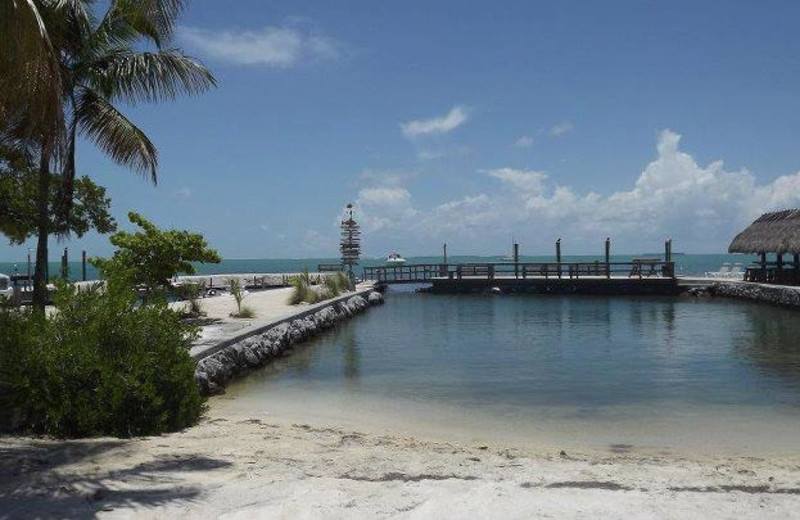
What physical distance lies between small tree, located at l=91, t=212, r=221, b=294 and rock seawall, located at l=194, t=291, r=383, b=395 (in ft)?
9.12

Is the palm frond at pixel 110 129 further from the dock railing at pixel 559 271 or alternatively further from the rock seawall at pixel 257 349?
the dock railing at pixel 559 271

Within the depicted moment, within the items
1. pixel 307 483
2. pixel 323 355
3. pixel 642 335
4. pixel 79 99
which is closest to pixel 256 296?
pixel 323 355

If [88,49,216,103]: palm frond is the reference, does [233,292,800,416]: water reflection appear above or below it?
below

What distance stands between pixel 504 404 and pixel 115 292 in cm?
621

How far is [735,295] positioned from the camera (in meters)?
34.8

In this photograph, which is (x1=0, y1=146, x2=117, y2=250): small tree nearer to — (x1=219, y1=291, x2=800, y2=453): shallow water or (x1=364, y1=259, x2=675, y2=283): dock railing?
(x1=219, y1=291, x2=800, y2=453): shallow water

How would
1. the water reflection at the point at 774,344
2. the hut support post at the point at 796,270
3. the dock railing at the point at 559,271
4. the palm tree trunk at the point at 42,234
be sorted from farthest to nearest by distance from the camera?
the dock railing at the point at 559,271 → the hut support post at the point at 796,270 → the water reflection at the point at 774,344 → the palm tree trunk at the point at 42,234

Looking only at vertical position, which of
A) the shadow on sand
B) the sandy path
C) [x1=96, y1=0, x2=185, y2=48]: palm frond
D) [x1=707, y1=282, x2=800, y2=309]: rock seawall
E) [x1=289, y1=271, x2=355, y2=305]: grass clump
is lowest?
the sandy path

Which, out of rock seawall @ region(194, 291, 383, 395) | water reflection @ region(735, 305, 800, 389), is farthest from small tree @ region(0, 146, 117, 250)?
water reflection @ region(735, 305, 800, 389)

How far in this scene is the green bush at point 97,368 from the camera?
25.1ft

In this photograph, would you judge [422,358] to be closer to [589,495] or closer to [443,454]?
[443,454]

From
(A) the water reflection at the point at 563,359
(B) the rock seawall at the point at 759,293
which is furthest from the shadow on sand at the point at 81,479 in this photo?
(B) the rock seawall at the point at 759,293

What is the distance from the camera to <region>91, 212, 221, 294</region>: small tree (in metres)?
17.6

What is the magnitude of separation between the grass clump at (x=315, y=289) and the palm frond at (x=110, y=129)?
13.7 meters
